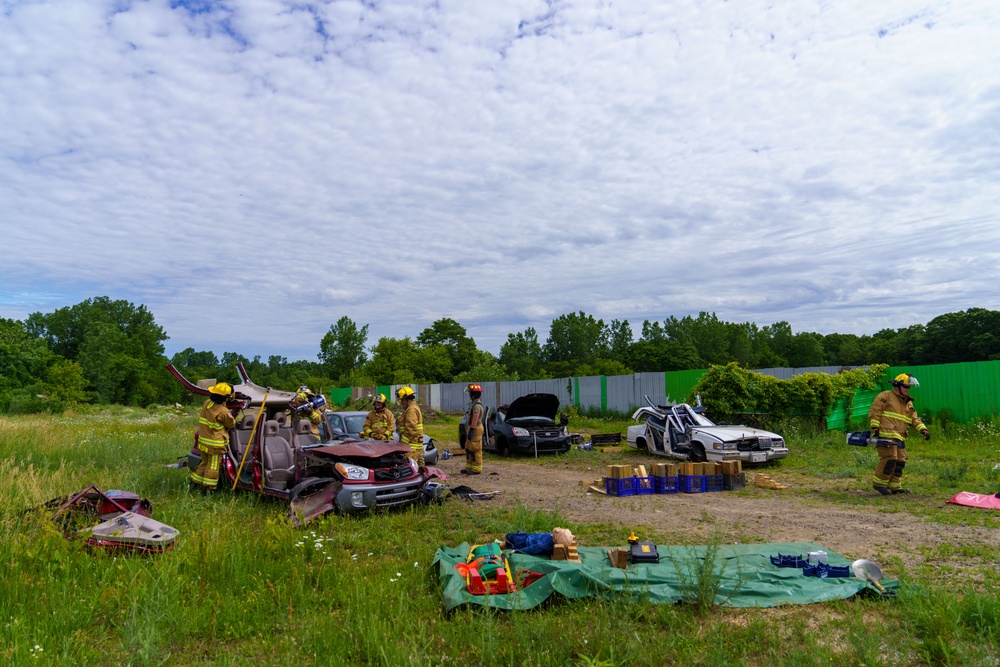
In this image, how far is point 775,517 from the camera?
8367 mm

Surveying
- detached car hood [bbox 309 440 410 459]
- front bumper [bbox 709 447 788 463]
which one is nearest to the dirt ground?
front bumper [bbox 709 447 788 463]

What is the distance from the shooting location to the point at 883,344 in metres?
62.8

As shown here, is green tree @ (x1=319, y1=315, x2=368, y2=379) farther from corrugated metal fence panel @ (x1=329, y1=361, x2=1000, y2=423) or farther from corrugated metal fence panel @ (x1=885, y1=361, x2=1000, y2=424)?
corrugated metal fence panel @ (x1=885, y1=361, x2=1000, y2=424)

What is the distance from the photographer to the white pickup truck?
13.1m

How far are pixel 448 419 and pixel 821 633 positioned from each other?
99.7 ft

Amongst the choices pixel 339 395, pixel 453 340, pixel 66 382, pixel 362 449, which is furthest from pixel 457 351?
pixel 362 449

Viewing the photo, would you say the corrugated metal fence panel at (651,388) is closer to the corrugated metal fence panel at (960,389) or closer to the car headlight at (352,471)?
the corrugated metal fence panel at (960,389)

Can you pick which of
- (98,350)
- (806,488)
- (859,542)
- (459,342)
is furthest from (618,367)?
(98,350)

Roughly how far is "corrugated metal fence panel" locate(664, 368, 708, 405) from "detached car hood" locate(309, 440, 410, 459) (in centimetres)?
1710

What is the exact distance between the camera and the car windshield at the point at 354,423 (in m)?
14.0

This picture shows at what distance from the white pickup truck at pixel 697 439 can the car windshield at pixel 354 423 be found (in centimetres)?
678

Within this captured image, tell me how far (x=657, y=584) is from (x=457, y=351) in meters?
70.0

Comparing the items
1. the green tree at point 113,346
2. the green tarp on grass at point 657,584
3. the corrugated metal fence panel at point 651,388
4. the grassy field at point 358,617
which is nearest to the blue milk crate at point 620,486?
the grassy field at point 358,617

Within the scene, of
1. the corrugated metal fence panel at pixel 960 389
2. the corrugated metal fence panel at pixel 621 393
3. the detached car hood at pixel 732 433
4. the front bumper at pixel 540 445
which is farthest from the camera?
the corrugated metal fence panel at pixel 621 393
